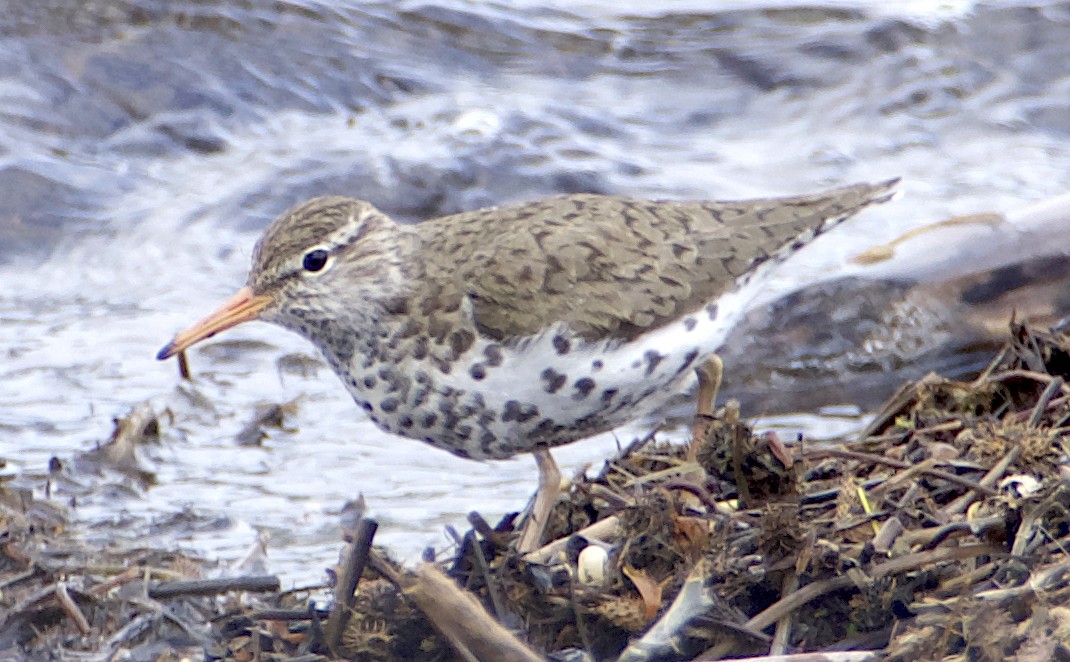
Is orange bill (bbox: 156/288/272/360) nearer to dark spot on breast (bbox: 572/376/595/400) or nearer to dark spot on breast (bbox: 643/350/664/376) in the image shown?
dark spot on breast (bbox: 572/376/595/400)

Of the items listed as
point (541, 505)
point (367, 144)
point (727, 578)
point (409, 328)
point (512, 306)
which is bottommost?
point (367, 144)

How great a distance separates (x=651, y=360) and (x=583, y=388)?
1.03ft

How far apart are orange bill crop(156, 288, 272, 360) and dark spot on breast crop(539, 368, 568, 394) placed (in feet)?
3.49

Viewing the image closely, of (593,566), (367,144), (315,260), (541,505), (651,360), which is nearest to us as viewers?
(593,566)

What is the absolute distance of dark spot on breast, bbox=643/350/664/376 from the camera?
4.90 meters

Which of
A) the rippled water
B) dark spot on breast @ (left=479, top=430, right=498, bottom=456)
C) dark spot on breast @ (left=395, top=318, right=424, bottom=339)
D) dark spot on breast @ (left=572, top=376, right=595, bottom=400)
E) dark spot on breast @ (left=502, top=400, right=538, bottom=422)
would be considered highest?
dark spot on breast @ (left=395, top=318, right=424, bottom=339)

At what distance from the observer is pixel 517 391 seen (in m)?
4.68

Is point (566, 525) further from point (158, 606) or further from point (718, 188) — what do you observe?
point (718, 188)

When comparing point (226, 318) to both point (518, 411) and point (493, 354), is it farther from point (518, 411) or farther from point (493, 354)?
point (518, 411)

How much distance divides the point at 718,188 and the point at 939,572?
5.84 meters

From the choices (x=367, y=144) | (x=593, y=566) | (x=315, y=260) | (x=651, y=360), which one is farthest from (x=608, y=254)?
(x=367, y=144)

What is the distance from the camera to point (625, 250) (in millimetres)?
5172

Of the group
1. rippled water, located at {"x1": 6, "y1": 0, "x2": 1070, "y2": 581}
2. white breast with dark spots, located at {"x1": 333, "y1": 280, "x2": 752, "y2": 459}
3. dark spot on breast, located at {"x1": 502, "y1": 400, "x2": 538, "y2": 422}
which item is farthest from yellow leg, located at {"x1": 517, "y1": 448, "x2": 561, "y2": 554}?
rippled water, located at {"x1": 6, "y1": 0, "x2": 1070, "y2": 581}

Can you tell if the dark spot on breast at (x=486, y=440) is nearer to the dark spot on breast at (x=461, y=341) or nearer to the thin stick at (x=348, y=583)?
the dark spot on breast at (x=461, y=341)
